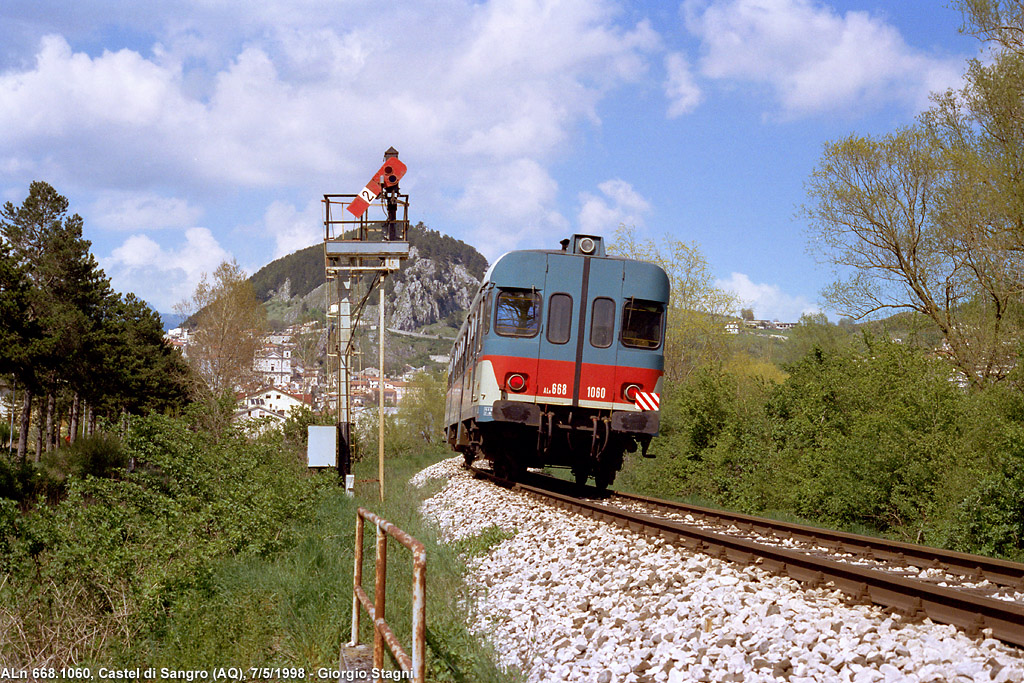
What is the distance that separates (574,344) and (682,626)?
7.92 metres

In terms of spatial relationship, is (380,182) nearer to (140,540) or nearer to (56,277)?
(140,540)

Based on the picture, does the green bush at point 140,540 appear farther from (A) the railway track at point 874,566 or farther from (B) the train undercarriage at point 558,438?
(A) the railway track at point 874,566

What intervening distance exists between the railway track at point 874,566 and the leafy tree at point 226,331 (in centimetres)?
4031

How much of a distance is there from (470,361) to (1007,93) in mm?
12575

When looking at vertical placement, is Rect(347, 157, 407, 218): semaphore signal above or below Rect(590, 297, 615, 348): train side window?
above

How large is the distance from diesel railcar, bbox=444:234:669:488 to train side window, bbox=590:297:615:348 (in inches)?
0.6

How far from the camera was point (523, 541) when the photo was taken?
9.76 m

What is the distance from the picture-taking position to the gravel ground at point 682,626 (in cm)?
463

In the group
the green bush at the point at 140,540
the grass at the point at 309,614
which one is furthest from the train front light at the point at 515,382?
the green bush at the point at 140,540

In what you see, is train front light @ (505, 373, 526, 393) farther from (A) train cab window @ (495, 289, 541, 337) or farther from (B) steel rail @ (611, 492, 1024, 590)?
(B) steel rail @ (611, 492, 1024, 590)

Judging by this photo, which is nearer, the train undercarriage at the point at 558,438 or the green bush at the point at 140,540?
the green bush at the point at 140,540

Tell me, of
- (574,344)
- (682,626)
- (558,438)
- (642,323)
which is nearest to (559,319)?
(574,344)

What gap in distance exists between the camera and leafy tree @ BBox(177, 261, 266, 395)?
48406 millimetres

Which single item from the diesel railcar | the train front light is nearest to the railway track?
the diesel railcar
